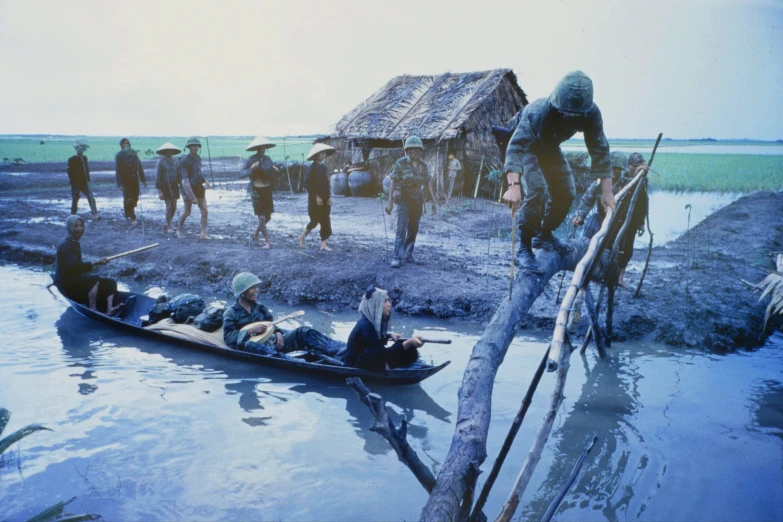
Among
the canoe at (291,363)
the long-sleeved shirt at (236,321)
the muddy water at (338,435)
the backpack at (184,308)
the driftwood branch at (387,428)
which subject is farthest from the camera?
the backpack at (184,308)

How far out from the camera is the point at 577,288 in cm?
293

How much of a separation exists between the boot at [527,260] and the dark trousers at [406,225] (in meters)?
4.61

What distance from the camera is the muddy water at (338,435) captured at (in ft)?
14.5

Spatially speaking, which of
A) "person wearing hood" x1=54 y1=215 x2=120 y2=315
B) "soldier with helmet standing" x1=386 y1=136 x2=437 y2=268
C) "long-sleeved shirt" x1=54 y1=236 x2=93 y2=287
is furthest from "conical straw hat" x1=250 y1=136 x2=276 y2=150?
"long-sleeved shirt" x1=54 y1=236 x2=93 y2=287

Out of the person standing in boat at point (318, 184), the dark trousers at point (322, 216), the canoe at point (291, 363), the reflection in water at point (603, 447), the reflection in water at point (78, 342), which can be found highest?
the person standing in boat at point (318, 184)

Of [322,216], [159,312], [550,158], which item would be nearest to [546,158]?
[550,158]

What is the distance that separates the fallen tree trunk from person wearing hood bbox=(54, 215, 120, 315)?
648cm

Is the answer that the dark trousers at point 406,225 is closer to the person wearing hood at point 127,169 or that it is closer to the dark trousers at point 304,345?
the dark trousers at point 304,345

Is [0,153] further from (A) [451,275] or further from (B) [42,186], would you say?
(A) [451,275]

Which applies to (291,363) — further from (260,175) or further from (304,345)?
(260,175)

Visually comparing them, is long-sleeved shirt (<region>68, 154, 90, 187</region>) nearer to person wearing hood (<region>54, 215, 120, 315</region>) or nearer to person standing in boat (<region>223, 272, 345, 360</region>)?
person wearing hood (<region>54, 215, 120, 315</region>)

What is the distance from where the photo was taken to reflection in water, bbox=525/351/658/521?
4.50 m

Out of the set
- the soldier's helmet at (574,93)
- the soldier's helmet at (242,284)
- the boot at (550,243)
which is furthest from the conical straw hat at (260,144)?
the soldier's helmet at (574,93)

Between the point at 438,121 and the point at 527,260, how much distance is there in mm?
13412
